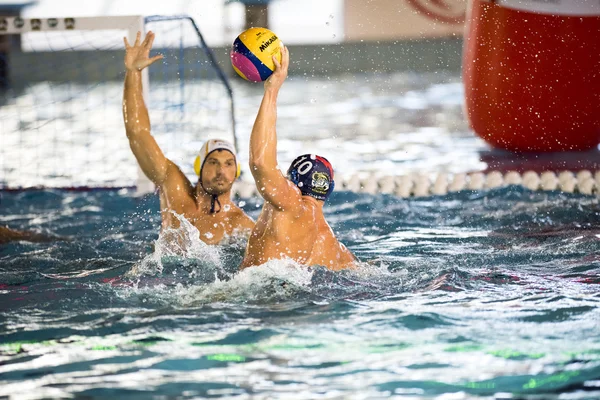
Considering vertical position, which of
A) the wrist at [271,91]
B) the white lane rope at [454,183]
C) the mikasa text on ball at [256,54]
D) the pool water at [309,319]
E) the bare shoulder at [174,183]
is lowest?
the pool water at [309,319]

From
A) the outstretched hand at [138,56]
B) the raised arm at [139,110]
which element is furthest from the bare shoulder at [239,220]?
the outstretched hand at [138,56]

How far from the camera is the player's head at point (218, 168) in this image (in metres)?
5.43

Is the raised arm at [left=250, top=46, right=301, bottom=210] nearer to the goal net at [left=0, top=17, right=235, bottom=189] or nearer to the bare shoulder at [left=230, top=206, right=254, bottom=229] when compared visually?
the bare shoulder at [left=230, top=206, right=254, bottom=229]

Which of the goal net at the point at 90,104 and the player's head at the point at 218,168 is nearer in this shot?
the player's head at the point at 218,168

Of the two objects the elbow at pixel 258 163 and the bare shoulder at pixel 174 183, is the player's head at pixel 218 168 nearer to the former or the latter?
the bare shoulder at pixel 174 183

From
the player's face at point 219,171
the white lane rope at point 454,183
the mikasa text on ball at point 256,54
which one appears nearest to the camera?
the mikasa text on ball at point 256,54

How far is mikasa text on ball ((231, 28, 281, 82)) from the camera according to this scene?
422cm

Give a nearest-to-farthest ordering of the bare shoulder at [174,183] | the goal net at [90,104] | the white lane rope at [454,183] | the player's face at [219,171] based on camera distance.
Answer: the player's face at [219,171]
the bare shoulder at [174,183]
the white lane rope at [454,183]
the goal net at [90,104]

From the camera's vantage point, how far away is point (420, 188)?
25.2 ft

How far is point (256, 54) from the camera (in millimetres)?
4211

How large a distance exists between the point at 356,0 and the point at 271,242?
39.6 feet

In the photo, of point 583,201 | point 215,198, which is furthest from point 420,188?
point 215,198

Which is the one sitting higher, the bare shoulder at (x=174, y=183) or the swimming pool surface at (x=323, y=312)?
the bare shoulder at (x=174, y=183)

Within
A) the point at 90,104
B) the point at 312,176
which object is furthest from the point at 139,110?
the point at 90,104
